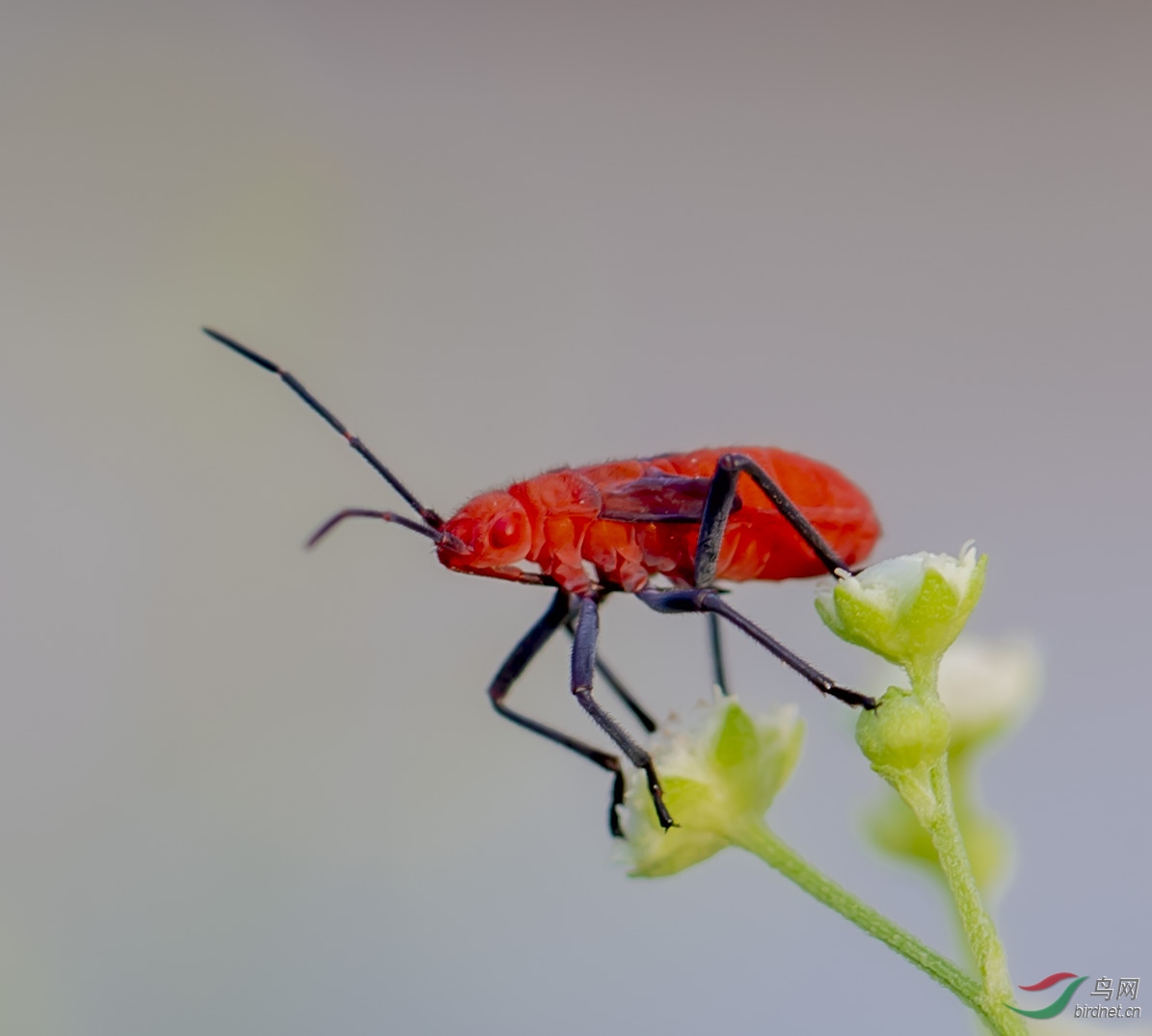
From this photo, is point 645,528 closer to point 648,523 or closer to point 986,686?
point 648,523

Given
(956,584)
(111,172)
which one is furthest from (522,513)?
(111,172)

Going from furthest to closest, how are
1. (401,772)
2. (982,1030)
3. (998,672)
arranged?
(401,772) → (998,672) → (982,1030)

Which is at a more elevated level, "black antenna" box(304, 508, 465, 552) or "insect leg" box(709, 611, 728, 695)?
"black antenna" box(304, 508, 465, 552)

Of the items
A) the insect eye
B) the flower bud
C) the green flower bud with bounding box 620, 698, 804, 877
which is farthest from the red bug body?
the green flower bud with bounding box 620, 698, 804, 877

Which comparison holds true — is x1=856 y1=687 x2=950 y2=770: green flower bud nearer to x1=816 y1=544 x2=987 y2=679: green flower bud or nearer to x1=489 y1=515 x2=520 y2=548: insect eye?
x1=816 y1=544 x2=987 y2=679: green flower bud

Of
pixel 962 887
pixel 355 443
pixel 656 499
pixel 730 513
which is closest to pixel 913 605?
pixel 962 887

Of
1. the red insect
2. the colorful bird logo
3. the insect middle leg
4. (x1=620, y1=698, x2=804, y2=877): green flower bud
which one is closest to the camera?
the colorful bird logo

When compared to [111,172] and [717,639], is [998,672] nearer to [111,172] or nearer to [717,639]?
[717,639]
